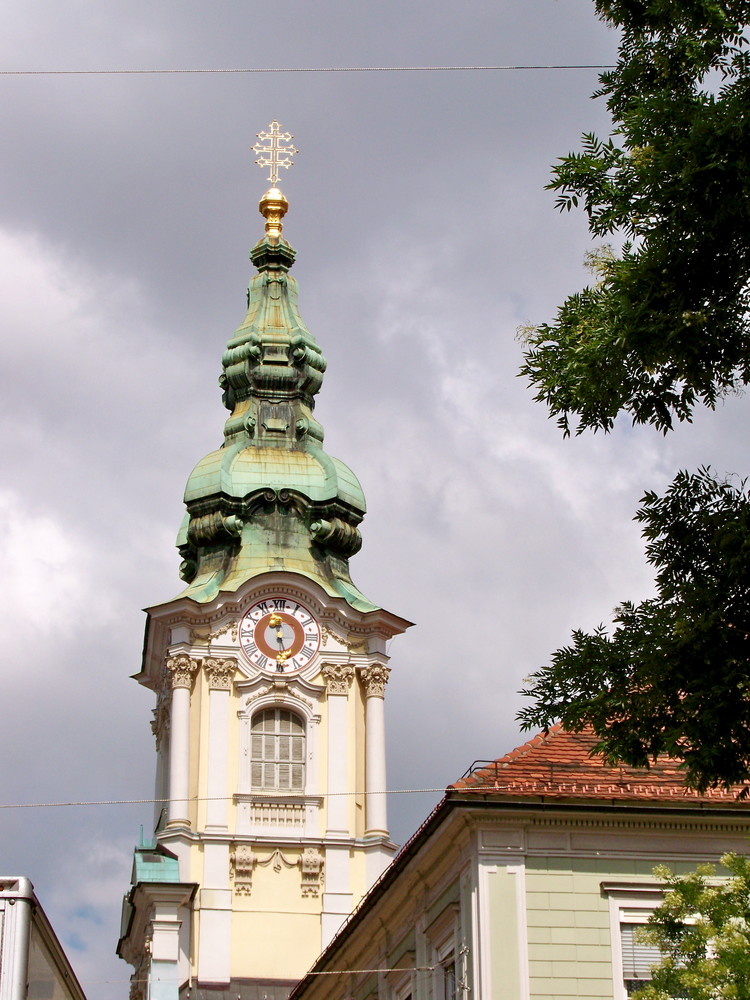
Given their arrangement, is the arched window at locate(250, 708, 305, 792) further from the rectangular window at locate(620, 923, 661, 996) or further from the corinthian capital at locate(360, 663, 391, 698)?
the rectangular window at locate(620, 923, 661, 996)

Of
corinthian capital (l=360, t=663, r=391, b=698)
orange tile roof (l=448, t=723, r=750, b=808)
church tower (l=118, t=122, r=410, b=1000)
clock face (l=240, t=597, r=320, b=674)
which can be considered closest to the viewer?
orange tile roof (l=448, t=723, r=750, b=808)

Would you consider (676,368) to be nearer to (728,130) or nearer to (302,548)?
(728,130)

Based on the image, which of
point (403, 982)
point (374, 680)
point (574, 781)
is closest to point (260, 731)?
point (374, 680)

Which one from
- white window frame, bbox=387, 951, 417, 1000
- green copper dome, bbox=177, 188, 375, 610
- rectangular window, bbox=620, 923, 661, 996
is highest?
green copper dome, bbox=177, 188, 375, 610


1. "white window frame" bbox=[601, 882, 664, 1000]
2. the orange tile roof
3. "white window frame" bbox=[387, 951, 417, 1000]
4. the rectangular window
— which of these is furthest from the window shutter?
"white window frame" bbox=[387, 951, 417, 1000]

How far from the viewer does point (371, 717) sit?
51000 mm

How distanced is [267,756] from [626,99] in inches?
1393

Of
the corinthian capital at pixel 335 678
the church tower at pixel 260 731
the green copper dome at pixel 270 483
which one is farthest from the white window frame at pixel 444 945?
the green copper dome at pixel 270 483

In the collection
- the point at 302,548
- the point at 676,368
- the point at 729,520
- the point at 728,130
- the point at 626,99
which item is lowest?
the point at 729,520

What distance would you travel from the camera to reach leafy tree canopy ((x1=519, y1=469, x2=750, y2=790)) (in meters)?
14.4

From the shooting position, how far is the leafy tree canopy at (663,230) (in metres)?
14.3

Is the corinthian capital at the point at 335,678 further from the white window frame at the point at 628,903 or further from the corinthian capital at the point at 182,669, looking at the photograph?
the white window frame at the point at 628,903

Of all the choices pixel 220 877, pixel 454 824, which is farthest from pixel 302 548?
pixel 454 824

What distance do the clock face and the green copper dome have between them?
852 millimetres
